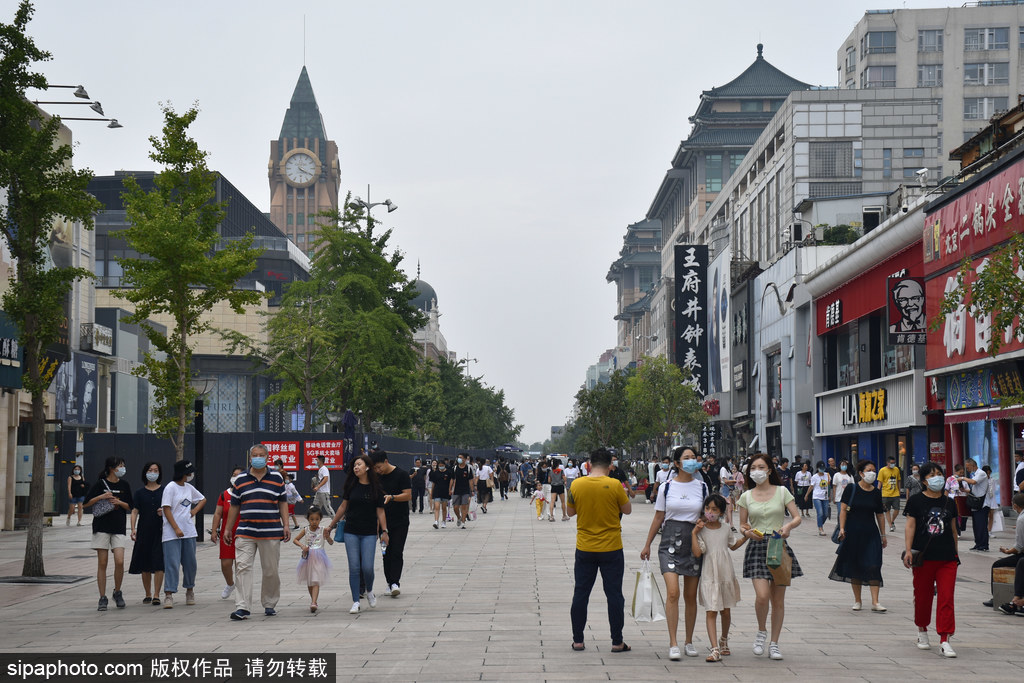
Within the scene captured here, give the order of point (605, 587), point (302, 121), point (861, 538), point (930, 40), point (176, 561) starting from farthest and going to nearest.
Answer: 1. point (302, 121)
2. point (930, 40)
3. point (176, 561)
4. point (861, 538)
5. point (605, 587)

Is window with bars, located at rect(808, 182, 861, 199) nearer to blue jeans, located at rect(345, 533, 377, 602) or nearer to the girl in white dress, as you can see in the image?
blue jeans, located at rect(345, 533, 377, 602)

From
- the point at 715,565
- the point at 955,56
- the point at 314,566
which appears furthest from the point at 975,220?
the point at 955,56

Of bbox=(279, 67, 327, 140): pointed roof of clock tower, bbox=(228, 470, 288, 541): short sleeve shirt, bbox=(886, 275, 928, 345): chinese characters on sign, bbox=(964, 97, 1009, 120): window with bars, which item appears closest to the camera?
bbox=(228, 470, 288, 541): short sleeve shirt

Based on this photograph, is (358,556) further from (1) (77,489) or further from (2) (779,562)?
(1) (77,489)

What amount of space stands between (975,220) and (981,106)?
69.4 metres

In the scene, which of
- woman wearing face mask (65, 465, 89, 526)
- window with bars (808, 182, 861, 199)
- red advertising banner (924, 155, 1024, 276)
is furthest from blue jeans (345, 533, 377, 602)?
window with bars (808, 182, 861, 199)

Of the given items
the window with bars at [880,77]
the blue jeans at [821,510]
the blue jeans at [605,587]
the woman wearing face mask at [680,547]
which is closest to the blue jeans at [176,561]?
the blue jeans at [605,587]

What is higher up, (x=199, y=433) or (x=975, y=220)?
(x=975, y=220)

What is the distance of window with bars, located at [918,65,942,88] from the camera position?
322ft

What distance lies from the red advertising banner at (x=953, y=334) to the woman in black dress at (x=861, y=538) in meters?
18.9

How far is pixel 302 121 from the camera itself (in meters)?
164

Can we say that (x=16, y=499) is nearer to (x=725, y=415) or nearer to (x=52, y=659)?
(x=52, y=659)

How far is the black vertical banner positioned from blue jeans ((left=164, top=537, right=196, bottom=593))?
66.7m

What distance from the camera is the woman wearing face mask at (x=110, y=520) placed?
14.3 metres
